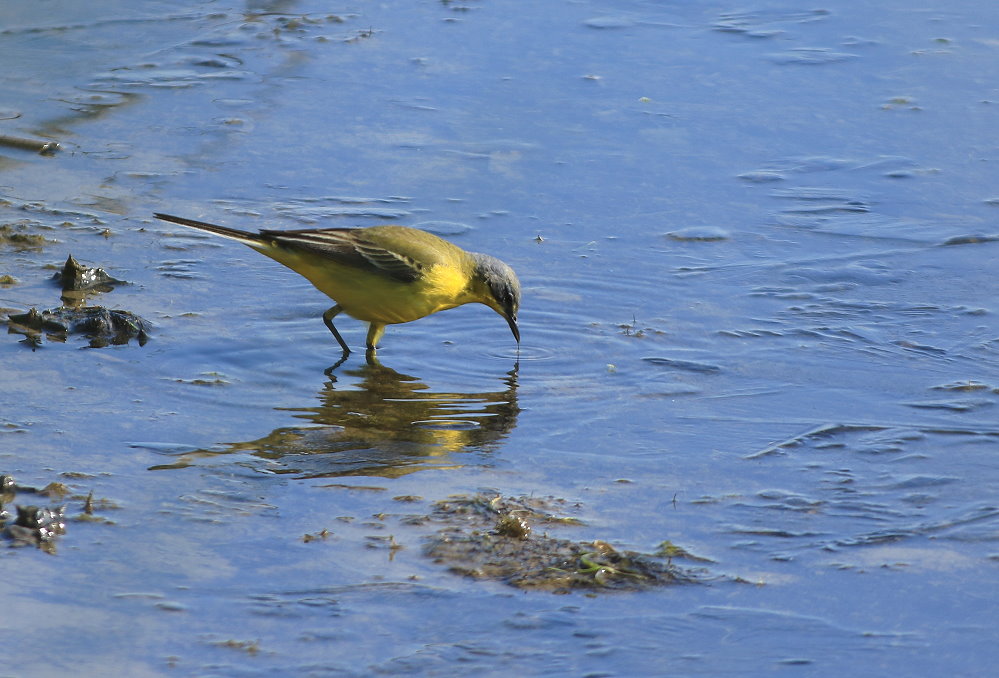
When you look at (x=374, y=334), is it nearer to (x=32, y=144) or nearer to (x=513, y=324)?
(x=513, y=324)

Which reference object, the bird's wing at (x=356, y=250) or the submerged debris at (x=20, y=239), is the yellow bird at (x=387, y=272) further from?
the submerged debris at (x=20, y=239)

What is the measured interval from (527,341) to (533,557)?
9.98ft

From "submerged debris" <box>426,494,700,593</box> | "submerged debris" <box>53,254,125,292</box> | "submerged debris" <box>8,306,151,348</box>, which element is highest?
"submerged debris" <box>53,254,125,292</box>

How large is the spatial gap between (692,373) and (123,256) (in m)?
3.81

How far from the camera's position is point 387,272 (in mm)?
8320

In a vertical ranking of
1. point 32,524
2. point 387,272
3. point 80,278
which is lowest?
point 32,524

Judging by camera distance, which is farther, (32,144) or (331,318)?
(32,144)

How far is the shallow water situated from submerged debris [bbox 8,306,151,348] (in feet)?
0.58

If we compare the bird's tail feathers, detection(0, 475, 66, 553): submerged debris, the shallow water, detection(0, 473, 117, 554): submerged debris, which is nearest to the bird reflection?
the shallow water

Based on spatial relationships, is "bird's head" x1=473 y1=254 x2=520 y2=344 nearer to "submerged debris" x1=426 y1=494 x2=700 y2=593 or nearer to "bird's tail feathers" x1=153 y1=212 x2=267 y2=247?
"bird's tail feathers" x1=153 y1=212 x2=267 y2=247

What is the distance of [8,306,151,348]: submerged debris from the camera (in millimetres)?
7977

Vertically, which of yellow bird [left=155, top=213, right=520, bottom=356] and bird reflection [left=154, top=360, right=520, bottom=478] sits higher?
yellow bird [left=155, top=213, right=520, bottom=356]

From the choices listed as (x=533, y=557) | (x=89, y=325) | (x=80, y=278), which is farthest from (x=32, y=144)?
(x=533, y=557)

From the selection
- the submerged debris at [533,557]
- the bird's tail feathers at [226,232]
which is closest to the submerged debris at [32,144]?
the bird's tail feathers at [226,232]
